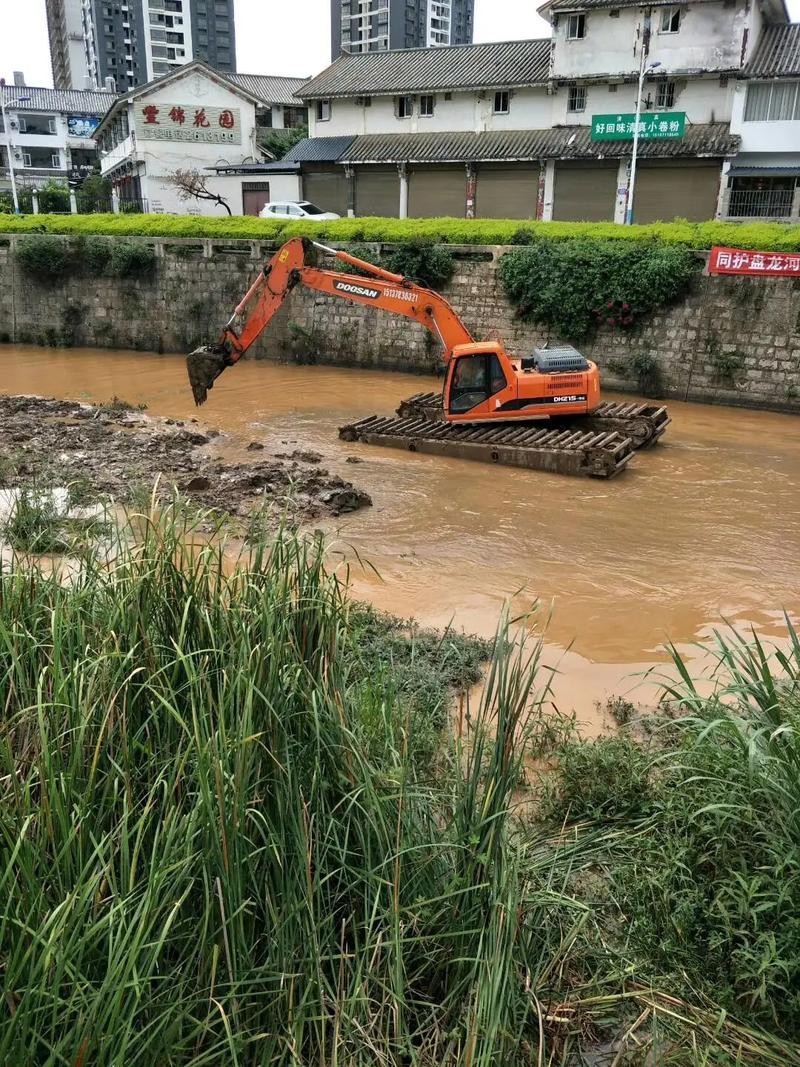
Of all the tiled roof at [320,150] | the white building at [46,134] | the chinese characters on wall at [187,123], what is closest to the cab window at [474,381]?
the tiled roof at [320,150]

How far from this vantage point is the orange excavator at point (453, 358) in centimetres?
1189

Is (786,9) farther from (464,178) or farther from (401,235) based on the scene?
(401,235)

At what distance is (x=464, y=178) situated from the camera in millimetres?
29922

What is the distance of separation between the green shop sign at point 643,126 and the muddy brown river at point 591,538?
14.2 metres

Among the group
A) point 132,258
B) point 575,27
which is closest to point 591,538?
point 132,258

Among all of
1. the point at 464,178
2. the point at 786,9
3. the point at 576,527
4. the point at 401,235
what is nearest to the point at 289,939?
the point at 576,527

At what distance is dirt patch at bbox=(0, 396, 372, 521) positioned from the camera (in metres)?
10.2

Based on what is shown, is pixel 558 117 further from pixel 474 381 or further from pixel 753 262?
pixel 474 381

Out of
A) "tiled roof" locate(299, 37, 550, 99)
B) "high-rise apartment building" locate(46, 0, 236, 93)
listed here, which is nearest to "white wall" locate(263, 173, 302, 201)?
"tiled roof" locate(299, 37, 550, 99)

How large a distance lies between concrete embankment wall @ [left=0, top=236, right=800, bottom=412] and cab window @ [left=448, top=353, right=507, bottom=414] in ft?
18.2

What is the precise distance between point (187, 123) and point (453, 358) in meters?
33.3

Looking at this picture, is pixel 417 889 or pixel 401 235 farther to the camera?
pixel 401 235

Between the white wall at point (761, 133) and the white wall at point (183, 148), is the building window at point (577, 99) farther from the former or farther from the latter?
the white wall at point (183, 148)

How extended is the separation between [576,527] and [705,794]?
247 inches
